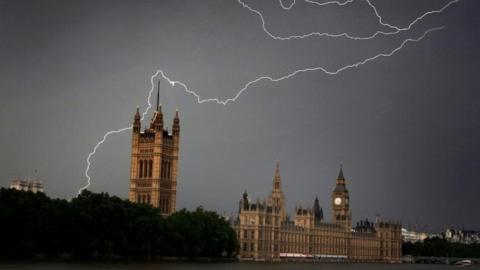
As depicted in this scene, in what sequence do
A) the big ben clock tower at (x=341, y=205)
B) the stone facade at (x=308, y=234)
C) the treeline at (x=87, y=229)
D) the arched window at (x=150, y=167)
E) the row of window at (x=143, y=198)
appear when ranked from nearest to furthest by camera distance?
the treeline at (x=87, y=229) < the row of window at (x=143, y=198) < the arched window at (x=150, y=167) < the stone facade at (x=308, y=234) < the big ben clock tower at (x=341, y=205)

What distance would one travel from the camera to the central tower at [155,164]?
13288 cm

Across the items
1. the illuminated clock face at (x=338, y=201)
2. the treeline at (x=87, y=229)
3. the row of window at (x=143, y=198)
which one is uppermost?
the illuminated clock face at (x=338, y=201)

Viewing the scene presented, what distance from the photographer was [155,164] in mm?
133500

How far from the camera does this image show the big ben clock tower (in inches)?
7195

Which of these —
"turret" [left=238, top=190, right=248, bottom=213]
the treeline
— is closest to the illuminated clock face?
"turret" [left=238, top=190, right=248, bottom=213]

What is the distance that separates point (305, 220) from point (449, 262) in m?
40.4

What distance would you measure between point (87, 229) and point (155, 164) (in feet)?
169

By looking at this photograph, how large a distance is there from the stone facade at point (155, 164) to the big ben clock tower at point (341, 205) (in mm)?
58426

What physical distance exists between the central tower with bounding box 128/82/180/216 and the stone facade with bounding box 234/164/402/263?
15.1 m

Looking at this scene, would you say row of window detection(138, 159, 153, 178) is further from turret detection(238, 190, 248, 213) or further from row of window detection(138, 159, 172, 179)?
turret detection(238, 190, 248, 213)

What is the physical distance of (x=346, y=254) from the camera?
178m

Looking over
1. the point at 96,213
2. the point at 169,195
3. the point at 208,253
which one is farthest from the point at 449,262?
the point at 96,213

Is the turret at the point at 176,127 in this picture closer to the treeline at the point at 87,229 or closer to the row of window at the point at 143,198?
the row of window at the point at 143,198

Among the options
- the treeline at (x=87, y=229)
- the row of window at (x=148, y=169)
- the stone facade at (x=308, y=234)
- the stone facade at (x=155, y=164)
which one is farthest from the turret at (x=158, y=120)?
the treeline at (x=87, y=229)
